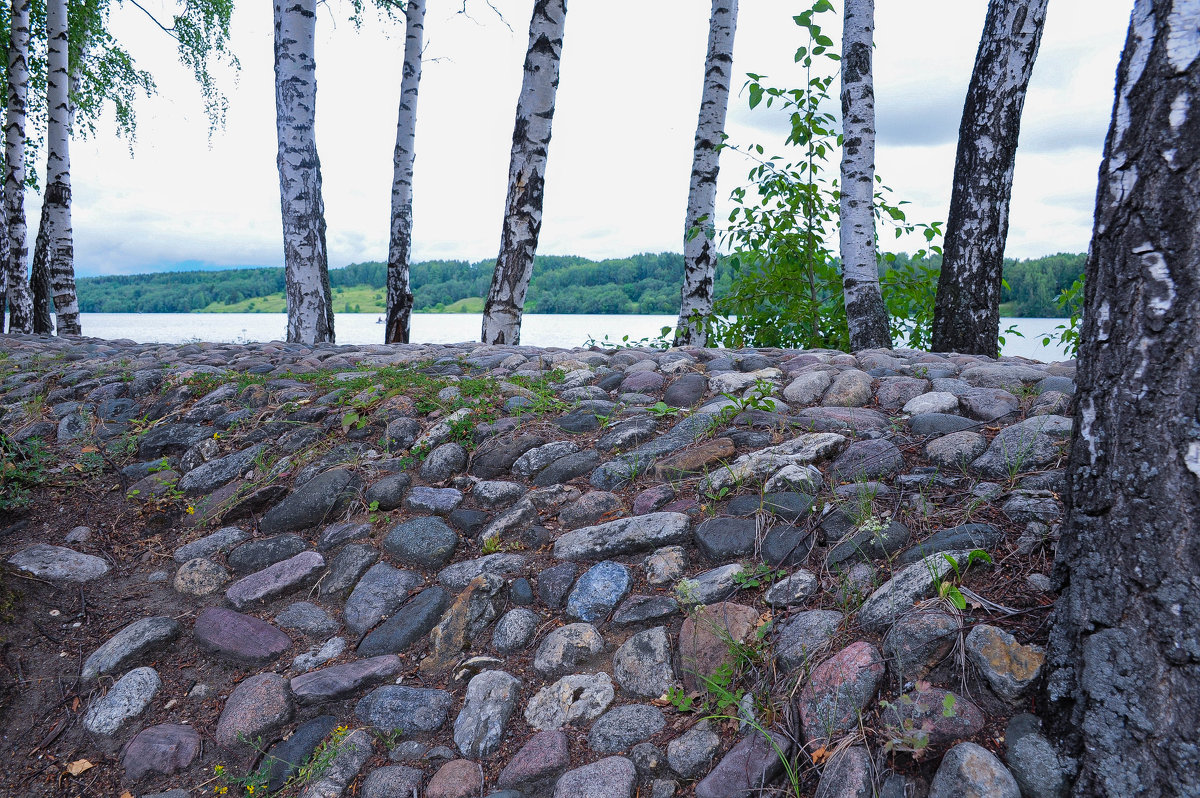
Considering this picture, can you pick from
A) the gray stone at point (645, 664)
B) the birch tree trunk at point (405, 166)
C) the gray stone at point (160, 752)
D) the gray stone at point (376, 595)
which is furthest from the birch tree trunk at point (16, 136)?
the gray stone at point (645, 664)

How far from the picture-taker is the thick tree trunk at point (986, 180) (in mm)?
5289

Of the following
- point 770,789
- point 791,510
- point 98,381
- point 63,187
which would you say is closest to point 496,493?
point 791,510

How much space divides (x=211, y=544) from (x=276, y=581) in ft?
1.96

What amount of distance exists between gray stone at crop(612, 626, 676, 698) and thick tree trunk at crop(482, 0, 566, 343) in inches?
217

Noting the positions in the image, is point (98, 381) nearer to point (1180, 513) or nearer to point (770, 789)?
point (770, 789)

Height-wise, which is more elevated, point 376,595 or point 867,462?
point 867,462

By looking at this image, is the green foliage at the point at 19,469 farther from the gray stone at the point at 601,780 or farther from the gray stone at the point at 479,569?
the gray stone at the point at 601,780

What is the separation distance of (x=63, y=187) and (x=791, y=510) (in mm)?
12508

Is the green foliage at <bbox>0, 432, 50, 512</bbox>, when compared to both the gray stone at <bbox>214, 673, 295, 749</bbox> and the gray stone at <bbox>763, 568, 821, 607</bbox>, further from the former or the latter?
the gray stone at <bbox>763, 568, 821, 607</bbox>

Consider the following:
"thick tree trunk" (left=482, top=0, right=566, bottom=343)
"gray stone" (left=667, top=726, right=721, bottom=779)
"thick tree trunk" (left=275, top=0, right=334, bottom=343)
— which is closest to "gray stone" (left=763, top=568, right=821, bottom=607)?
"gray stone" (left=667, top=726, right=721, bottom=779)

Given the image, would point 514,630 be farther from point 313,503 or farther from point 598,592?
point 313,503

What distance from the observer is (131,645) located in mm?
2896

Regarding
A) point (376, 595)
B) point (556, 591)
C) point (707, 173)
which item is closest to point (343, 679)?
point (376, 595)

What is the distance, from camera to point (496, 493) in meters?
3.44
